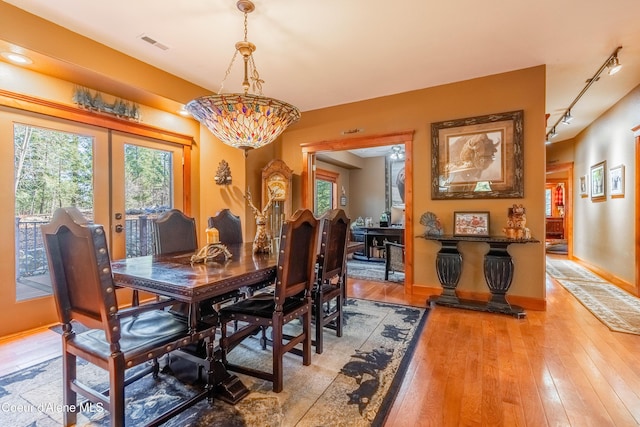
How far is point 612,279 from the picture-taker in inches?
186

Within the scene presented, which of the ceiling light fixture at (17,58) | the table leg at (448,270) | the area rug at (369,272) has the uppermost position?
the ceiling light fixture at (17,58)

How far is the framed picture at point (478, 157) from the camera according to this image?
3.56 meters

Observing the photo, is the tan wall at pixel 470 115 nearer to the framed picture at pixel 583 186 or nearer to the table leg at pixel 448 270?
the table leg at pixel 448 270

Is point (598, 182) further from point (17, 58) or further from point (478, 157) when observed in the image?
point (17, 58)

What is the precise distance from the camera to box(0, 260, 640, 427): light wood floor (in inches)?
66.9

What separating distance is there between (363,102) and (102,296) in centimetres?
411

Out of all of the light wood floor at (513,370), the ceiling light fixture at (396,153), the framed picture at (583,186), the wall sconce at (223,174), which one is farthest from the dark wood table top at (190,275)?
the framed picture at (583,186)

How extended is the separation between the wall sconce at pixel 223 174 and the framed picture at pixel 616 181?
567 centimetres

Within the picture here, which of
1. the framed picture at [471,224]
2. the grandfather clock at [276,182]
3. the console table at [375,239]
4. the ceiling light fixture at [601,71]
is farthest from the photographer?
the console table at [375,239]

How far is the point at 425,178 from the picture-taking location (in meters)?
4.10

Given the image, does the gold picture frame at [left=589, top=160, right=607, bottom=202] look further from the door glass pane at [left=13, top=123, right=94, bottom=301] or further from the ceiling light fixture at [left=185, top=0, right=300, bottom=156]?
the door glass pane at [left=13, top=123, right=94, bottom=301]

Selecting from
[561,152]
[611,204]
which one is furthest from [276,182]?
[561,152]

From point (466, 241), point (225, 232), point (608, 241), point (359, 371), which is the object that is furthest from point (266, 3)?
point (608, 241)

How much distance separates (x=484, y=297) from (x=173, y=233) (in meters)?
3.57
